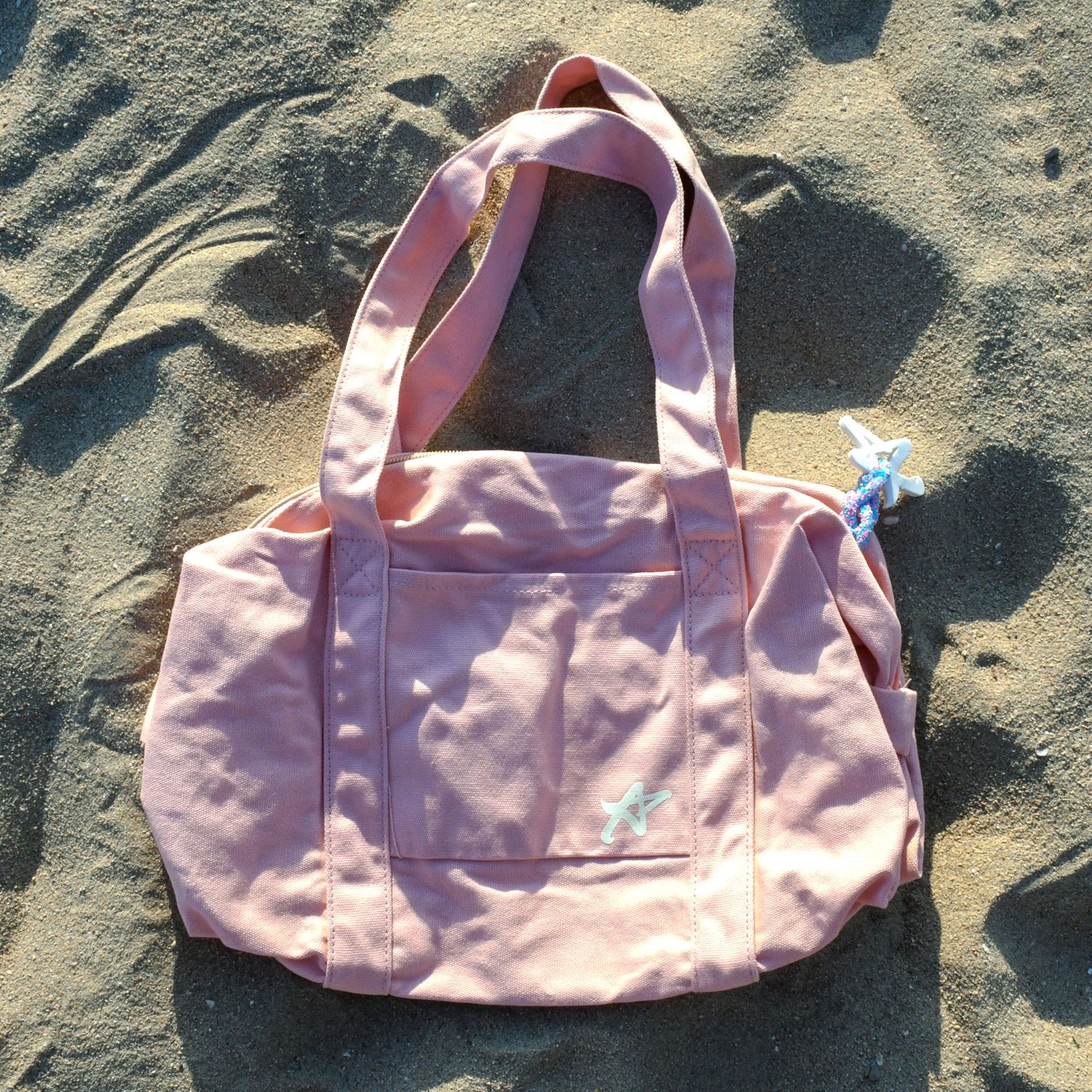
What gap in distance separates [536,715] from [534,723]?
12mm

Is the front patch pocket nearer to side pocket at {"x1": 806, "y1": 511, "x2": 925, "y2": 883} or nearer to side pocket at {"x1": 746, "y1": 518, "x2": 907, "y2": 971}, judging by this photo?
side pocket at {"x1": 746, "y1": 518, "x2": 907, "y2": 971}

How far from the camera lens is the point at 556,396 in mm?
1753

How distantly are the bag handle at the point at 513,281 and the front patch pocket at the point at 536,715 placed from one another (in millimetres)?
300

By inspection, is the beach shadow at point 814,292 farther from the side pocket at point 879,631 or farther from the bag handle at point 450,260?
the side pocket at point 879,631

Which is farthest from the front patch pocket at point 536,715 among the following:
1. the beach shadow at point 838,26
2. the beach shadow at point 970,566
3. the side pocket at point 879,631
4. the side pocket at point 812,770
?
the beach shadow at point 838,26

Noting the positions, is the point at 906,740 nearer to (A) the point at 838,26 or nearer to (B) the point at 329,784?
(B) the point at 329,784

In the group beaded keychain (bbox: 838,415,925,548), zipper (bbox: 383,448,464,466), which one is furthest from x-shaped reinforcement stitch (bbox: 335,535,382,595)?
beaded keychain (bbox: 838,415,925,548)

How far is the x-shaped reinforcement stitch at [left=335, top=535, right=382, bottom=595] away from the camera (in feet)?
5.22

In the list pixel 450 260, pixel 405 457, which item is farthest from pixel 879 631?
pixel 450 260

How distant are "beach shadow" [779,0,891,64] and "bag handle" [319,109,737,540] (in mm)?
373

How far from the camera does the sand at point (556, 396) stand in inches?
64.5

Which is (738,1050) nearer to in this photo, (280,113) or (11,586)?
(11,586)

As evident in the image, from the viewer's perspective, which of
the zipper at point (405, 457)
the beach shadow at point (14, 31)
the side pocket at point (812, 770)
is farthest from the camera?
the beach shadow at point (14, 31)

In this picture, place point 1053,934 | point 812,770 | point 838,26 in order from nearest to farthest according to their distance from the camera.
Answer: point 812,770, point 1053,934, point 838,26
